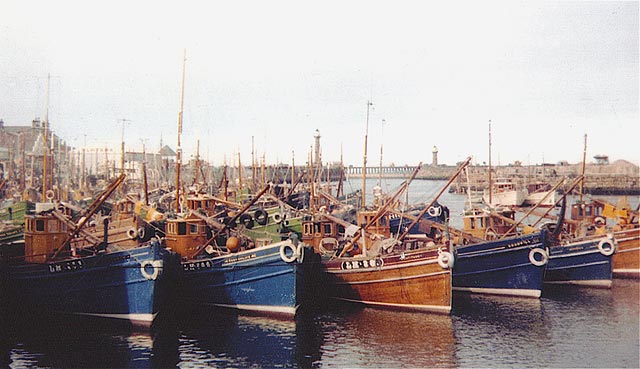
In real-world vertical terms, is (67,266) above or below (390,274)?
above

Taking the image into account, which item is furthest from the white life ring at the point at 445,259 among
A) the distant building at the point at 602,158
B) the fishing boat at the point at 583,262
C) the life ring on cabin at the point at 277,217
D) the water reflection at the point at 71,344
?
the distant building at the point at 602,158

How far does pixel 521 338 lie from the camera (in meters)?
23.7

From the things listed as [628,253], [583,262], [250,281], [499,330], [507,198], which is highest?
[507,198]

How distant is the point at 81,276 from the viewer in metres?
24.9

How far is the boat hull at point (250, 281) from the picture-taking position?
2562 centimetres

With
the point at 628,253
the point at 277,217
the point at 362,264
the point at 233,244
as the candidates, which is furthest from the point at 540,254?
the point at 277,217

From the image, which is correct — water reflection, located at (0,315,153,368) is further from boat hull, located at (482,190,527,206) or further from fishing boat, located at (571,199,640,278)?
boat hull, located at (482,190,527,206)

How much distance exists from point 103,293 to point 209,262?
4724 millimetres

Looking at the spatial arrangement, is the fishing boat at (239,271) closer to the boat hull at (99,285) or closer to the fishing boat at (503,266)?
the boat hull at (99,285)

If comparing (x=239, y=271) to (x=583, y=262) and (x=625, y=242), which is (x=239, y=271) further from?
(x=625, y=242)

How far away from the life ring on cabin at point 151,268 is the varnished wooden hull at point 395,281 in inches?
357

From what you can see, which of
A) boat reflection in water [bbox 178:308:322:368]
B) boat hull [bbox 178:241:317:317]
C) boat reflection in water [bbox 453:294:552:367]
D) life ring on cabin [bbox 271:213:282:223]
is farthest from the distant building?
boat reflection in water [bbox 178:308:322:368]

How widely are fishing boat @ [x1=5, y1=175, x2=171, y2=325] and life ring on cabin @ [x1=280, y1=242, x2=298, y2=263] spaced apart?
4.97 m

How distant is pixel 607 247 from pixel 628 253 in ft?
10.0
